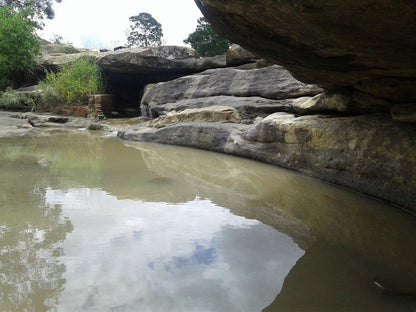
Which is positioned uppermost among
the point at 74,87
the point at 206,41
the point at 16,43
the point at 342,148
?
the point at 206,41

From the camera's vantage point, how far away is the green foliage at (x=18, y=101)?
9305 mm

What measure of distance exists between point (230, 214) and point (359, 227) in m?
0.74

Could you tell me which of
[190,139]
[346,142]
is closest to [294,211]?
[346,142]

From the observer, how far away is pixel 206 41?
11.9 meters

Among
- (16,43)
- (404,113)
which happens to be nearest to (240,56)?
(404,113)

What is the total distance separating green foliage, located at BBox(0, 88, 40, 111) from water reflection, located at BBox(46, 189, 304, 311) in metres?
8.50

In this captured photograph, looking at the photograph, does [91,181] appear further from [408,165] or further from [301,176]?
[408,165]

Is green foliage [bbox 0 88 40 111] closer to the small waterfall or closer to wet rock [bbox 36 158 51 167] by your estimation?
the small waterfall

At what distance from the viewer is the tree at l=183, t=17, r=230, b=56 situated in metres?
11.4

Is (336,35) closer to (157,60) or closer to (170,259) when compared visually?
(170,259)

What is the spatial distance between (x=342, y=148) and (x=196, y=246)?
1.81 metres

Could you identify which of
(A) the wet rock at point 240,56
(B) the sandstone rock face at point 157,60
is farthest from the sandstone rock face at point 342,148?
(B) the sandstone rock face at point 157,60

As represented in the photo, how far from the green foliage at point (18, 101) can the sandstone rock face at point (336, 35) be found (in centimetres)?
892

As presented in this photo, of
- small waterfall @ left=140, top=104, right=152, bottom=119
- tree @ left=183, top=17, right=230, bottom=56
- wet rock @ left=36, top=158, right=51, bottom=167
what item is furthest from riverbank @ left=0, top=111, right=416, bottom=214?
tree @ left=183, top=17, right=230, bottom=56
